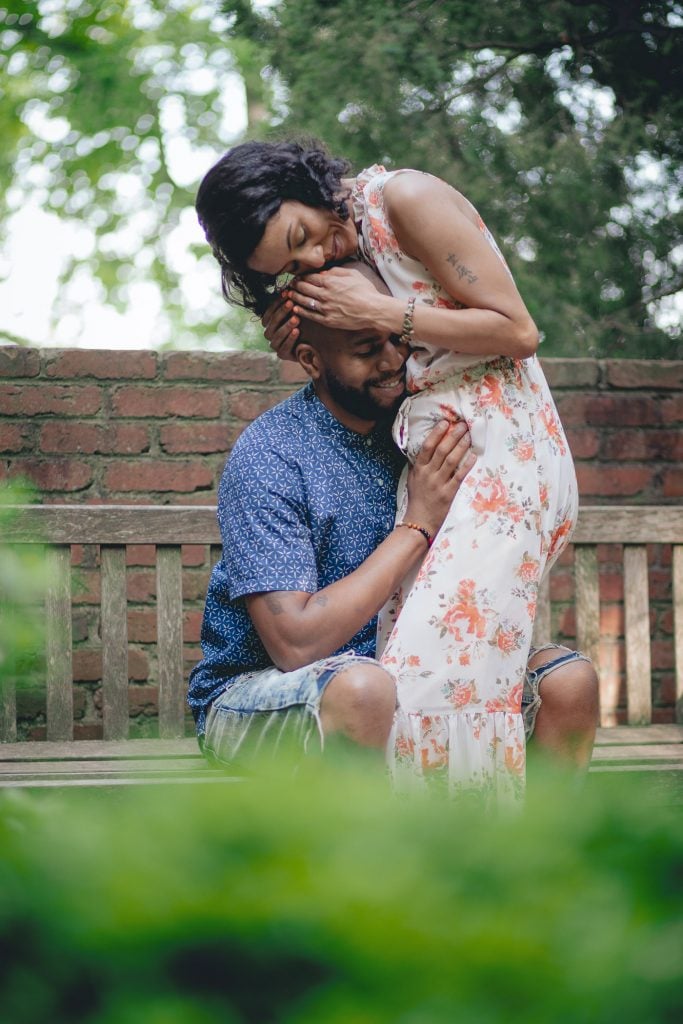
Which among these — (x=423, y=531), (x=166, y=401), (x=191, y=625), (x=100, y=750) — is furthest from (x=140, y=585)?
(x=423, y=531)

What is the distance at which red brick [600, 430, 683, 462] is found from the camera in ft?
12.7

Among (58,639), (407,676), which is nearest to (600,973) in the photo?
(407,676)

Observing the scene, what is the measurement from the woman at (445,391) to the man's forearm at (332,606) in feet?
0.16

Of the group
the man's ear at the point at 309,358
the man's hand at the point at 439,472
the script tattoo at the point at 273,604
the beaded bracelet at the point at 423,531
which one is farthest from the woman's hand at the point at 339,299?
the script tattoo at the point at 273,604

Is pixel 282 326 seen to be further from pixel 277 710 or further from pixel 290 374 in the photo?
pixel 290 374

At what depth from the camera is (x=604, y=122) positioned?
518 cm

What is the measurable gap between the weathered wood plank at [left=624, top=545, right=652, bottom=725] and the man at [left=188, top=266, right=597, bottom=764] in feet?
2.27

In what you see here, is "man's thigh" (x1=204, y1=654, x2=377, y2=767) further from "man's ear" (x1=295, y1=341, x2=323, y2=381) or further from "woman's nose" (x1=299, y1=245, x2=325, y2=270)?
"woman's nose" (x1=299, y1=245, x2=325, y2=270)

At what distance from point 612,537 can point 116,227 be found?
41.0 ft

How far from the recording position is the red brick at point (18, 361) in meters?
3.51

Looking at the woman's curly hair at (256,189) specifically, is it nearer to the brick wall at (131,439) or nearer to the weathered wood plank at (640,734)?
the brick wall at (131,439)

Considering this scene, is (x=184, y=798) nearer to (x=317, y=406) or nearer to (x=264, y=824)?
(x=264, y=824)

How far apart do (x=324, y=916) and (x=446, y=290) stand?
5.93ft

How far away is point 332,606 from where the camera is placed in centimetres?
206
